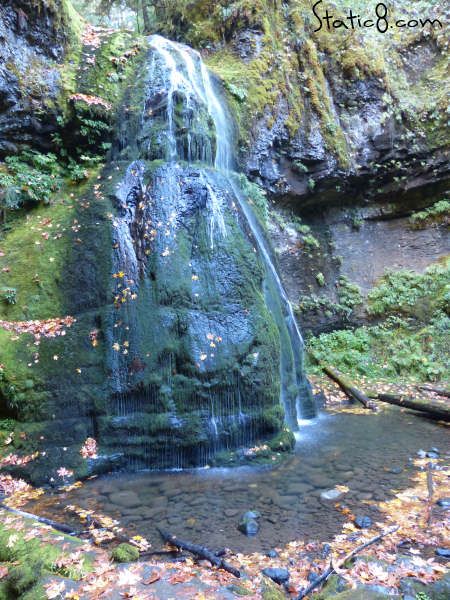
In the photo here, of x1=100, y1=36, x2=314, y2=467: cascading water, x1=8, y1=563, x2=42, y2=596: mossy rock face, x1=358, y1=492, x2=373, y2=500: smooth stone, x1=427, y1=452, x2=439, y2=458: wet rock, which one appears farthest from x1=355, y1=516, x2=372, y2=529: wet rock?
x1=8, y1=563, x2=42, y2=596: mossy rock face

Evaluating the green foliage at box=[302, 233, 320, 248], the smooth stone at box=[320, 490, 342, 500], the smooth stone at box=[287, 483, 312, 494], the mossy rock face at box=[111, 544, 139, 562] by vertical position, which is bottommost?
the smooth stone at box=[320, 490, 342, 500]

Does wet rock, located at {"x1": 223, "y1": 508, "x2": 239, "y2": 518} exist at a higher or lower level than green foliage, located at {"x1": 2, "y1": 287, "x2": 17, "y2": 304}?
lower

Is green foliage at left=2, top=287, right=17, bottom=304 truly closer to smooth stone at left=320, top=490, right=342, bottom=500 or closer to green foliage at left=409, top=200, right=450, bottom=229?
smooth stone at left=320, top=490, right=342, bottom=500

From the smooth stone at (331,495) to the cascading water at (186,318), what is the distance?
4.53ft

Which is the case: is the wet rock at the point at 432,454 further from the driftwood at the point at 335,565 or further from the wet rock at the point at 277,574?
the wet rock at the point at 277,574

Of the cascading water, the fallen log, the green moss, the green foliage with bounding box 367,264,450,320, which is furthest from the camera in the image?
the green foliage with bounding box 367,264,450,320

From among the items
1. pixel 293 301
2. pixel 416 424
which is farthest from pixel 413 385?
pixel 293 301

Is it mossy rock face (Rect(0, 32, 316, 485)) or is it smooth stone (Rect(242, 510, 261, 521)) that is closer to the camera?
smooth stone (Rect(242, 510, 261, 521))

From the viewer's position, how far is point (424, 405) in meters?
7.02

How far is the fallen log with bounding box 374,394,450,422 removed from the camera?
21.8 ft

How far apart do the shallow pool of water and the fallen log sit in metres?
0.76

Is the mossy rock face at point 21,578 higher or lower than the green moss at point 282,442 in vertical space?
higher

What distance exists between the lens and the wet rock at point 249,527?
11.4ft

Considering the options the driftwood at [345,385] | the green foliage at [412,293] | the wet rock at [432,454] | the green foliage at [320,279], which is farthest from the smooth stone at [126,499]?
the green foliage at [412,293]
